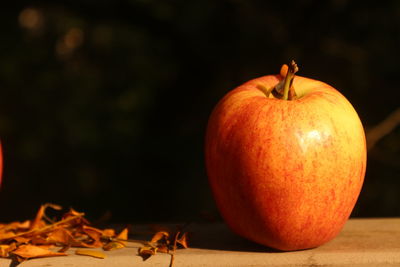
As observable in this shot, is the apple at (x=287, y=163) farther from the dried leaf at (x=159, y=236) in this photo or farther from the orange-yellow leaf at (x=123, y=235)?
the orange-yellow leaf at (x=123, y=235)

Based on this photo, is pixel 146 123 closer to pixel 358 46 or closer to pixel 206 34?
pixel 206 34

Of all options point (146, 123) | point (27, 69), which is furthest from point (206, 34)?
point (27, 69)

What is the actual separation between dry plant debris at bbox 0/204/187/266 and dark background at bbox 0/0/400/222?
1.75 m

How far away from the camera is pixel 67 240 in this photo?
5.94ft

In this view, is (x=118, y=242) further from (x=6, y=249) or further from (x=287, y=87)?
(x=287, y=87)

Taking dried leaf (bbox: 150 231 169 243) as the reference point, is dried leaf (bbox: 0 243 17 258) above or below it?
below

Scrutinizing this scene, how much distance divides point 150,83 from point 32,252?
2.06 m

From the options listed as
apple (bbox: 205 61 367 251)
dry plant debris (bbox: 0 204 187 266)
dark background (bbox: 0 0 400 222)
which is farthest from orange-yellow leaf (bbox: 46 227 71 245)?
dark background (bbox: 0 0 400 222)

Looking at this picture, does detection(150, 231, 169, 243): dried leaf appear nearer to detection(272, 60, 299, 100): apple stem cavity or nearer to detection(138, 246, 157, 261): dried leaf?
detection(138, 246, 157, 261): dried leaf

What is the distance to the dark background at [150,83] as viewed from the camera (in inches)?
138

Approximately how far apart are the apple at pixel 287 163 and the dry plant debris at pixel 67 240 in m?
0.21

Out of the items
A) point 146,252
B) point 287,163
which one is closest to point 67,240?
point 146,252

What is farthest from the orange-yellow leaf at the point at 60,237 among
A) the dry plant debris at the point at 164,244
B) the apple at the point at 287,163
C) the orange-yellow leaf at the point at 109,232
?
the apple at the point at 287,163

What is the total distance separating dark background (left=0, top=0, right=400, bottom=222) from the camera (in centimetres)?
349
